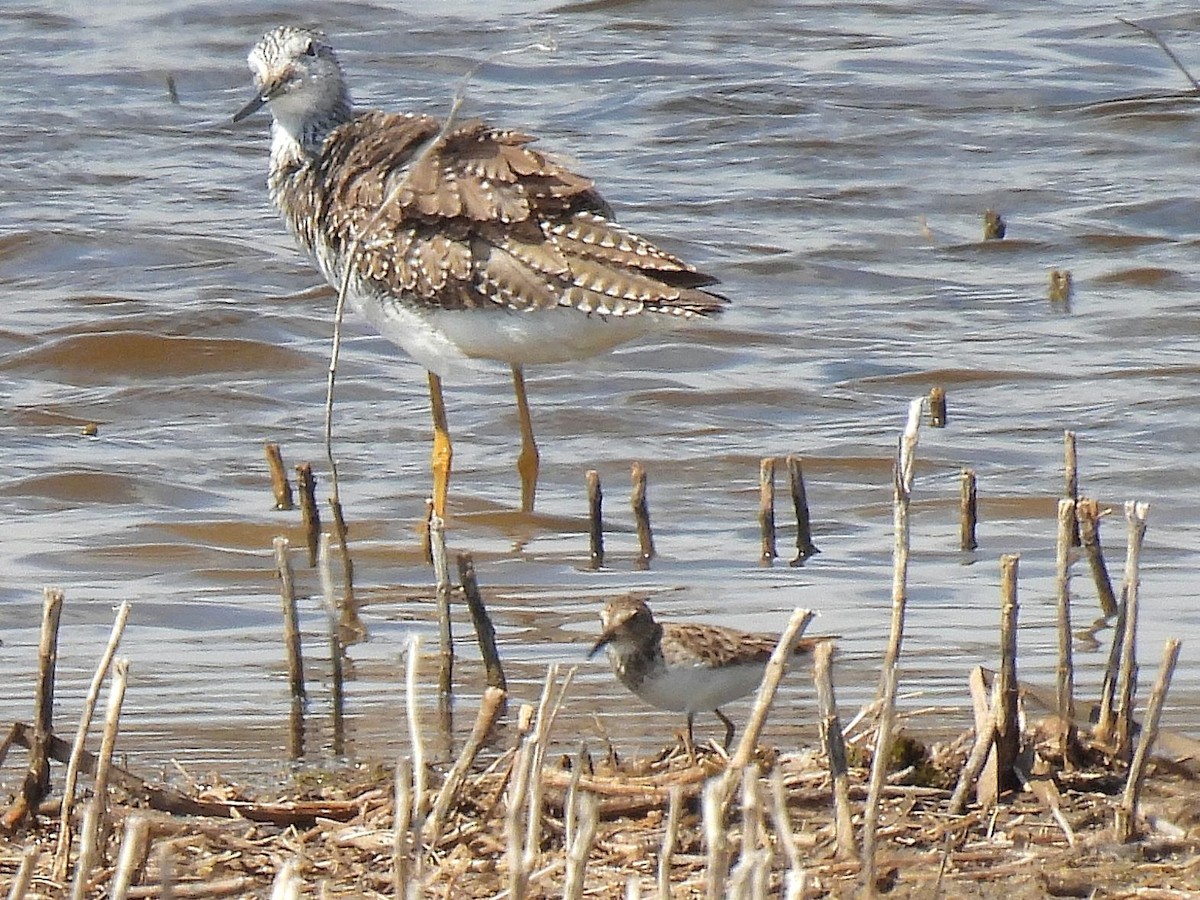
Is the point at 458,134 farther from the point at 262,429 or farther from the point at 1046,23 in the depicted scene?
the point at 1046,23

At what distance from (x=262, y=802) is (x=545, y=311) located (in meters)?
3.54

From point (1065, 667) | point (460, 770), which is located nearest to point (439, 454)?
point (1065, 667)

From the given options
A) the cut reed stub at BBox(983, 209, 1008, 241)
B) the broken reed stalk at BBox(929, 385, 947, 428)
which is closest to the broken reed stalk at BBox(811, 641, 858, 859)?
the broken reed stalk at BBox(929, 385, 947, 428)

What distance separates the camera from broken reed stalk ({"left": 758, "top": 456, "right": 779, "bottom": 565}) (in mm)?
7262

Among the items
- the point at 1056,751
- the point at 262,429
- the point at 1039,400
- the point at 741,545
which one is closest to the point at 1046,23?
the point at 1039,400

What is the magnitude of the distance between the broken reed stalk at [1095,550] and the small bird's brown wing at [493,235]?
1.93m

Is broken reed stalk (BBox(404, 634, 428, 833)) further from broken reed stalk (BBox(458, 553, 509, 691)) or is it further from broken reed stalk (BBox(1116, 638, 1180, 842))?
broken reed stalk (BBox(458, 553, 509, 691))

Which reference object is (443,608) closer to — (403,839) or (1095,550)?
(1095,550)

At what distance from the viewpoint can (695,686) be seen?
15.8ft

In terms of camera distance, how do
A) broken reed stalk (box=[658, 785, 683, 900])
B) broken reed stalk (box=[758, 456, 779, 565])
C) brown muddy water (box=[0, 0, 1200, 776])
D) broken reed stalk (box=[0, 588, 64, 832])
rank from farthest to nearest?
broken reed stalk (box=[758, 456, 779, 565]) < brown muddy water (box=[0, 0, 1200, 776]) < broken reed stalk (box=[0, 588, 64, 832]) < broken reed stalk (box=[658, 785, 683, 900])

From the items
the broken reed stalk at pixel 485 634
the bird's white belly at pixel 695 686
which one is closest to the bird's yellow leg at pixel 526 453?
the broken reed stalk at pixel 485 634

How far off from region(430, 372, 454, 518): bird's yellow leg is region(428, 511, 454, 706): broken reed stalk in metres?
2.43

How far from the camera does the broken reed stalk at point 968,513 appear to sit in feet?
23.2

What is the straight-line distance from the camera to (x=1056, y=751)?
4.71 m
